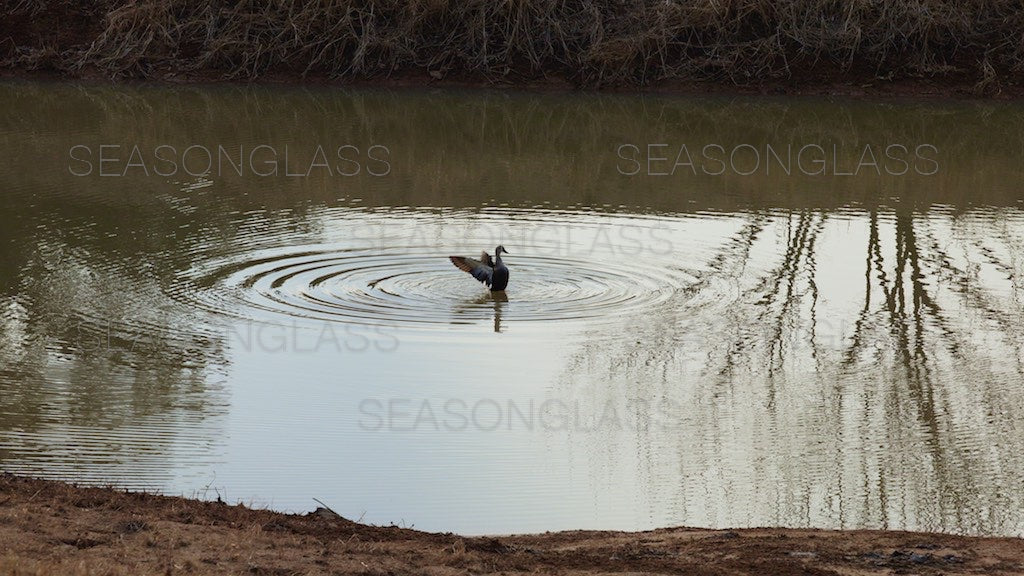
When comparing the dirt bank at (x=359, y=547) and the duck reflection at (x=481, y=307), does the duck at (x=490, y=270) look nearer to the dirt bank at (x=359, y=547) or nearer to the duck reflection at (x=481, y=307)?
the duck reflection at (x=481, y=307)

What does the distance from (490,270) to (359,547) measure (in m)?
6.32

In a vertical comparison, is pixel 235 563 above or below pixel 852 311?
below

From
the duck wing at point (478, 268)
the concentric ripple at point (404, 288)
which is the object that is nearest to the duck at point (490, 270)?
the duck wing at point (478, 268)

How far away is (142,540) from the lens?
6078 millimetres

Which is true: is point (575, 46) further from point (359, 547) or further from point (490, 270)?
point (359, 547)

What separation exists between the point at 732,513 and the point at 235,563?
10.1 feet

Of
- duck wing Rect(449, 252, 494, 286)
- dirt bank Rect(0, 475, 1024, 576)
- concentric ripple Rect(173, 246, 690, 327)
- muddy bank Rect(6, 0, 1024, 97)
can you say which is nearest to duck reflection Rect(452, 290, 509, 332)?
concentric ripple Rect(173, 246, 690, 327)

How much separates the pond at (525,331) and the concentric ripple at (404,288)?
0.04 meters

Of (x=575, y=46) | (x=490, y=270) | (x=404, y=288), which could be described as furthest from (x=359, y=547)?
(x=575, y=46)

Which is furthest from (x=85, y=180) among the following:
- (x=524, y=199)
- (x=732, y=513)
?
(x=732, y=513)

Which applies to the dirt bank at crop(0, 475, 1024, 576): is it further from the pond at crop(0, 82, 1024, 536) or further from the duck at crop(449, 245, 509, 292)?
the duck at crop(449, 245, 509, 292)

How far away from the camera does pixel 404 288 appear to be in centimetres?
1288

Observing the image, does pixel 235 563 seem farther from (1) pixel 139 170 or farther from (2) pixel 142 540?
(1) pixel 139 170

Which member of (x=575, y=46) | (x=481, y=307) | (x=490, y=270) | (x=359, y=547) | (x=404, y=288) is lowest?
(x=359, y=547)
